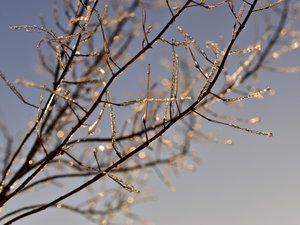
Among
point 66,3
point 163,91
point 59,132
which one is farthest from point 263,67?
point 59,132

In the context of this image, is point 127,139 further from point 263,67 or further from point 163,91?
point 263,67

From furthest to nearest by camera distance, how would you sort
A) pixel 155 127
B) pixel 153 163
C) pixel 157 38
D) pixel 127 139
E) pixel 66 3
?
1. pixel 153 163
2. pixel 127 139
3. pixel 155 127
4. pixel 66 3
5. pixel 157 38

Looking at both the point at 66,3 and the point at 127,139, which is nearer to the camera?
the point at 66,3

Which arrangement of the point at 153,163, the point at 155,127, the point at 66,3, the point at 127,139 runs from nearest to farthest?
the point at 66,3 → the point at 155,127 → the point at 127,139 → the point at 153,163

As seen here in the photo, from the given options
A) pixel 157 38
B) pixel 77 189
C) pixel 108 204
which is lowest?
pixel 77 189

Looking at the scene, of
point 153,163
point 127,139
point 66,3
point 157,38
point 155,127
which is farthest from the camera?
point 153,163

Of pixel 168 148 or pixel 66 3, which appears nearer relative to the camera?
pixel 66 3

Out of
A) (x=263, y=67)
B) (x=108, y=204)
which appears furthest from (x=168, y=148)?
(x=263, y=67)

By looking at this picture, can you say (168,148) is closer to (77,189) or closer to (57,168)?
(57,168)

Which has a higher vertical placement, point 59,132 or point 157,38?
point 59,132
